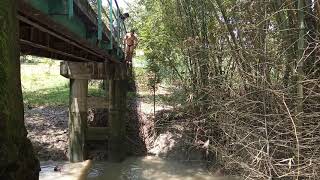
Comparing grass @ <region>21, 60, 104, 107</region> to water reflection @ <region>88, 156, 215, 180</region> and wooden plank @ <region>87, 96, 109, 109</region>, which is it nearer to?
wooden plank @ <region>87, 96, 109, 109</region>

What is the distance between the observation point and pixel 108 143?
606 inches

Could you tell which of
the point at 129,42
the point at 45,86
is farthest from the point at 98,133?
the point at 45,86

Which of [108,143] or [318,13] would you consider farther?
[108,143]

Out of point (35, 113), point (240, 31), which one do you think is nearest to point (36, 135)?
point (35, 113)

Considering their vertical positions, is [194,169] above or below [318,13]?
below

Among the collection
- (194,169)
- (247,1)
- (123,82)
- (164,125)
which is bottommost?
(194,169)

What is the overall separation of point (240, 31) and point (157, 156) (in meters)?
6.95

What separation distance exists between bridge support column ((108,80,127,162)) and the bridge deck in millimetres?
3265

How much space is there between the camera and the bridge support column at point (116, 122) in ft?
49.6

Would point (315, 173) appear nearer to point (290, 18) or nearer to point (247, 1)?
point (290, 18)

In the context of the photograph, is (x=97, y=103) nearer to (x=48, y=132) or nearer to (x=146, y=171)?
(x=48, y=132)

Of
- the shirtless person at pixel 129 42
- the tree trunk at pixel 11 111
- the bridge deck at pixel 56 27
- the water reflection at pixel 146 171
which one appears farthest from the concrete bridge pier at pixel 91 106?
the tree trunk at pixel 11 111

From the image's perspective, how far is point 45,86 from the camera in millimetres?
24391

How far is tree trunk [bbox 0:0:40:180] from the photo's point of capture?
3.73 metres
